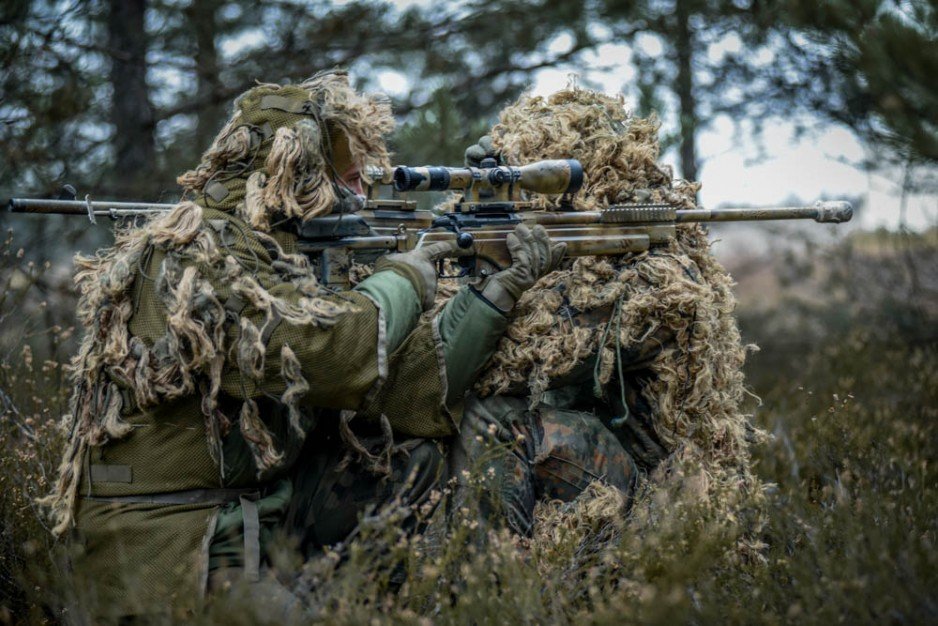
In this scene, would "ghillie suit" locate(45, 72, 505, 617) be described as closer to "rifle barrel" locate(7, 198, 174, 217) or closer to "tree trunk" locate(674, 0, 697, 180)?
"rifle barrel" locate(7, 198, 174, 217)

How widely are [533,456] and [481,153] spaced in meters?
1.22

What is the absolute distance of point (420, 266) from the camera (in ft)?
10.6

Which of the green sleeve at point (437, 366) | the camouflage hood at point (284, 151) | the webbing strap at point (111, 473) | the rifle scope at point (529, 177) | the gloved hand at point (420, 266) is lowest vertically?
the webbing strap at point (111, 473)

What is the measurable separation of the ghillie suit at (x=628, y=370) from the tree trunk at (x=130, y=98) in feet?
15.9

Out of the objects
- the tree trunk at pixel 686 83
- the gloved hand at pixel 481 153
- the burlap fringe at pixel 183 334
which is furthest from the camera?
the tree trunk at pixel 686 83

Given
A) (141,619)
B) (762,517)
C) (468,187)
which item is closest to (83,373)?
(141,619)

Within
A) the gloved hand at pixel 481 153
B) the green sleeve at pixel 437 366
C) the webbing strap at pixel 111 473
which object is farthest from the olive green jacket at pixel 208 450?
the gloved hand at pixel 481 153

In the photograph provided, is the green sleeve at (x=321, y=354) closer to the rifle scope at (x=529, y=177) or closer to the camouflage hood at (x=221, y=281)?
the camouflage hood at (x=221, y=281)

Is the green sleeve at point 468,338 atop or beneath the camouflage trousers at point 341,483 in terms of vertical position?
atop

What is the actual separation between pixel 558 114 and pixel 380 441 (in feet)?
5.24

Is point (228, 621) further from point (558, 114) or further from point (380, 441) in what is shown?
point (558, 114)

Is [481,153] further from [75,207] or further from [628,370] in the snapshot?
[75,207]

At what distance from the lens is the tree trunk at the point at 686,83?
24.1ft

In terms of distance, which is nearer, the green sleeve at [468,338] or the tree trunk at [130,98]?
the green sleeve at [468,338]
